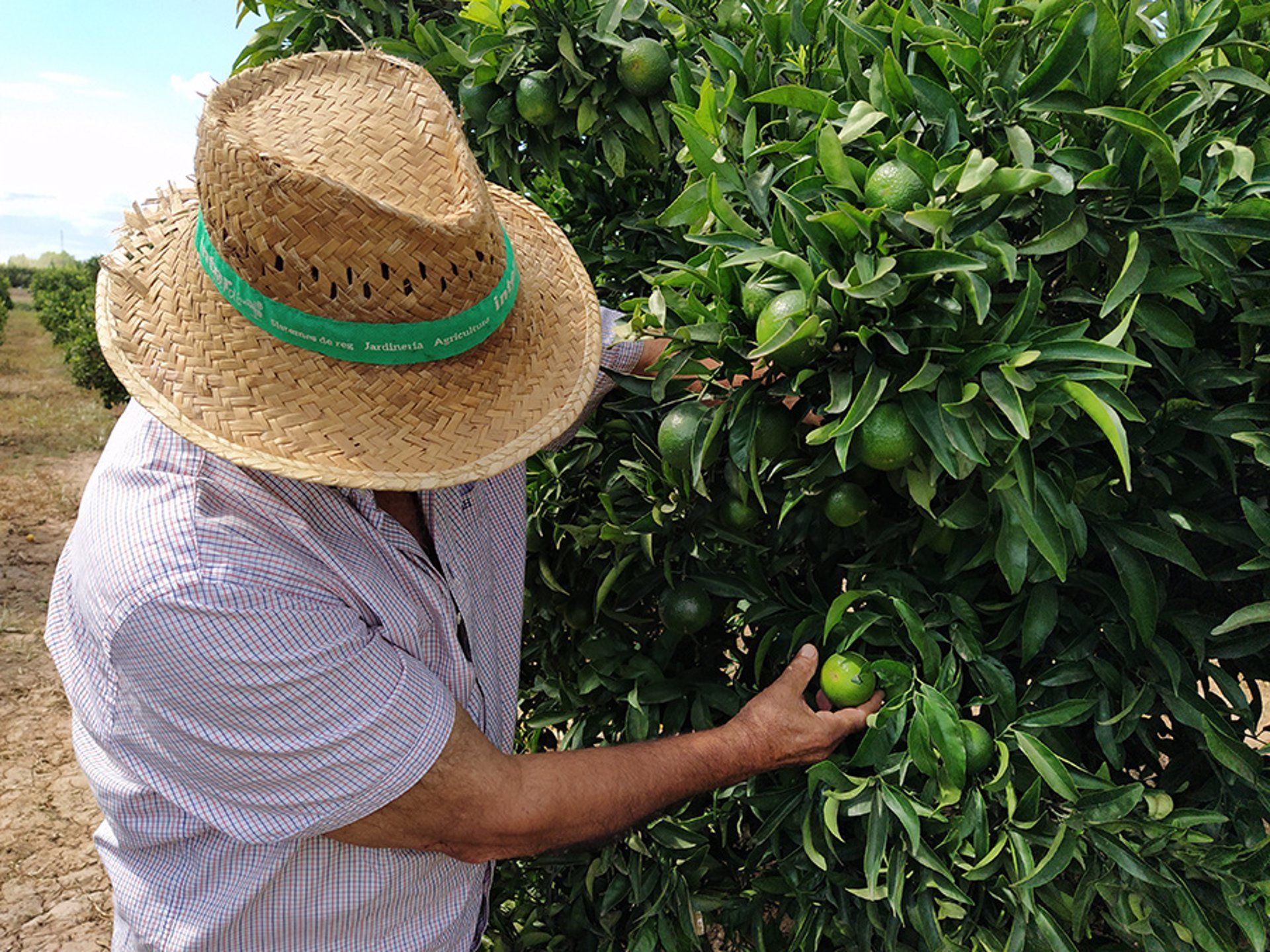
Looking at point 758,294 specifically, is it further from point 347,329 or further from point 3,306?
point 3,306

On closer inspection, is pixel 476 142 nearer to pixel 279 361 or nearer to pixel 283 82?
pixel 283 82

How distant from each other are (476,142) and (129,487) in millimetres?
1093

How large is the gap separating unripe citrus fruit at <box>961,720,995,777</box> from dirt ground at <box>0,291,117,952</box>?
10.5 ft

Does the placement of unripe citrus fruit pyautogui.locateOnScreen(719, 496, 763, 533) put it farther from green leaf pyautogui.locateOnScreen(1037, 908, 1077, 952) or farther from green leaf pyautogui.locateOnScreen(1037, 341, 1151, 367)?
green leaf pyautogui.locateOnScreen(1037, 908, 1077, 952)

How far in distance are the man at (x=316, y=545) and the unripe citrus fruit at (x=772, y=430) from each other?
1.06 feet

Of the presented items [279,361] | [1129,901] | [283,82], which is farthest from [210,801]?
[1129,901]

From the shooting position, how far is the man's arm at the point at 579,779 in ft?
4.88

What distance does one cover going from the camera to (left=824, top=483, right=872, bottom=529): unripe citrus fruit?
1.36m

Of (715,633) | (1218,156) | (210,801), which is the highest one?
(1218,156)

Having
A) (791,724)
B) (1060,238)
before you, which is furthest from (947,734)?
(1060,238)

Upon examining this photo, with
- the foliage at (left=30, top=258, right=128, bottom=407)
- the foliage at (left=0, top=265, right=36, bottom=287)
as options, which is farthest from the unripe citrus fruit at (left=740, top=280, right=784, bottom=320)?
the foliage at (left=0, top=265, right=36, bottom=287)

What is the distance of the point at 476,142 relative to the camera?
7.13 ft

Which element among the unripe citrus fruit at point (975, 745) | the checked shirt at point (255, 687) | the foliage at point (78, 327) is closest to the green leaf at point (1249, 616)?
the unripe citrus fruit at point (975, 745)

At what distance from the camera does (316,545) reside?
145cm
